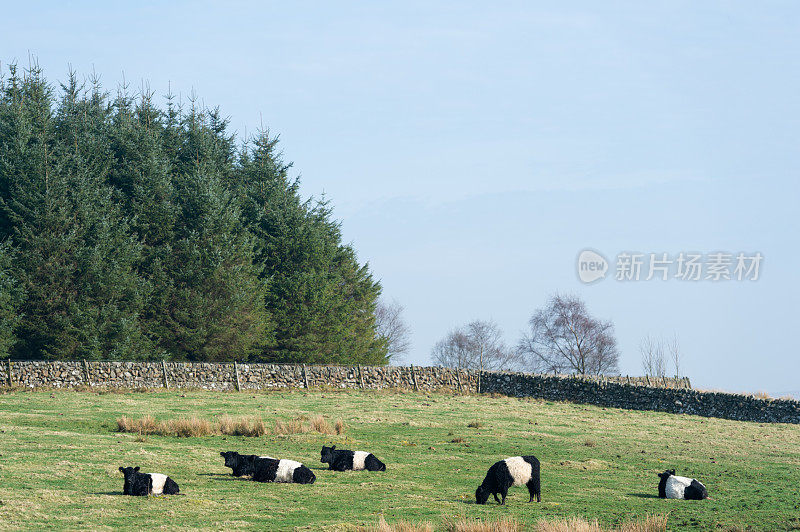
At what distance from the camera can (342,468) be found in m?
18.9

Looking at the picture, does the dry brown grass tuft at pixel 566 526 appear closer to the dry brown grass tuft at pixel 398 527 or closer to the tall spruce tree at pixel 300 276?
the dry brown grass tuft at pixel 398 527

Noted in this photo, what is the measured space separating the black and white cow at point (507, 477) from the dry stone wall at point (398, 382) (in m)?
30.9

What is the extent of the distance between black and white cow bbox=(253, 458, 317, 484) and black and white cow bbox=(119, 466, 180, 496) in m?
2.39

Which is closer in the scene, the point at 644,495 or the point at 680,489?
the point at 680,489

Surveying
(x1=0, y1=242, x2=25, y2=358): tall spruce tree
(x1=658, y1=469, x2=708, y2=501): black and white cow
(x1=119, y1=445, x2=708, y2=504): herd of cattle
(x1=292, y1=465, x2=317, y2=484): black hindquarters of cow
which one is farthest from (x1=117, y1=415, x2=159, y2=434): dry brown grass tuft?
(x1=0, y1=242, x2=25, y2=358): tall spruce tree

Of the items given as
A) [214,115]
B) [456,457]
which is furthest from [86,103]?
[456,457]

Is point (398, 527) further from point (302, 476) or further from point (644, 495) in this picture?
point (644, 495)

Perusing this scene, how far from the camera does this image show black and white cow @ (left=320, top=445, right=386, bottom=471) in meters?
19.0

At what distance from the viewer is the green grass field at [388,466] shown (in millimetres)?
14070

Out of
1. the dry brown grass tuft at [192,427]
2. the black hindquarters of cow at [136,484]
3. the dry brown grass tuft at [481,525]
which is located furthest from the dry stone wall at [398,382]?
the dry brown grass tuft at [481,525]

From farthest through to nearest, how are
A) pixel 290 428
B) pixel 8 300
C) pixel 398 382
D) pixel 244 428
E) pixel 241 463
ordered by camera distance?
pixel 398 382 → pixel 8 300 → pixel 290 428 → pixel 244 428 → pixel 241 463

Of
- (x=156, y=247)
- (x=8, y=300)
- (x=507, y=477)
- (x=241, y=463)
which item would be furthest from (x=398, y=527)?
(x=156, y=247)

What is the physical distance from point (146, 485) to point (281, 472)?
308 cm

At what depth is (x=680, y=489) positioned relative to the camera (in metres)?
16.9
